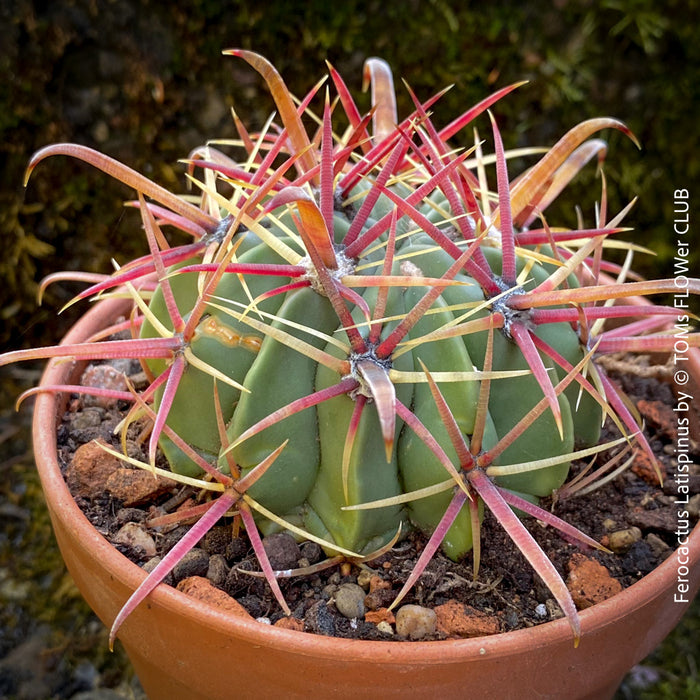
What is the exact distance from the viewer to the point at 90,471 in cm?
77

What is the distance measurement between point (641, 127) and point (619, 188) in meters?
0.11

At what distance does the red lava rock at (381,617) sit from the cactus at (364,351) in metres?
0.05

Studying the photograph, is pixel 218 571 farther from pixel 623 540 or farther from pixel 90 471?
pixel 623 540

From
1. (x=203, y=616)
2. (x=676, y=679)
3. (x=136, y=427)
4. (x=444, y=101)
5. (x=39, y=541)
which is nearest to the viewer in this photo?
(x=203, y=616)

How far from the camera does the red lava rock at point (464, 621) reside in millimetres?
628

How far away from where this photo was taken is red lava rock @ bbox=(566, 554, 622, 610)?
0.66m

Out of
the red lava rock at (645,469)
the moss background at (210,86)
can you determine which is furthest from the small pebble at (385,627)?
the moss background at (210,86)

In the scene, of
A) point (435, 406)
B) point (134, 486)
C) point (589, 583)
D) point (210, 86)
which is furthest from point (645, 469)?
point (210, 86)

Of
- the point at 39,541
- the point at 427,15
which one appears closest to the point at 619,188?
Answer: the point at 427,15

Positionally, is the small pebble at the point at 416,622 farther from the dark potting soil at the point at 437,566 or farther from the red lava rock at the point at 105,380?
the red lava rock at the point at 105,380

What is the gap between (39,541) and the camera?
127cm

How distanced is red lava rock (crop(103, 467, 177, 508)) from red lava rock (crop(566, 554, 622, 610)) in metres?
0.38

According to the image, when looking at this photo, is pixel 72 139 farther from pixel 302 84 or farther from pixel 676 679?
pixel 676 679

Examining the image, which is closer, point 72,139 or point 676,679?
point 676,679
